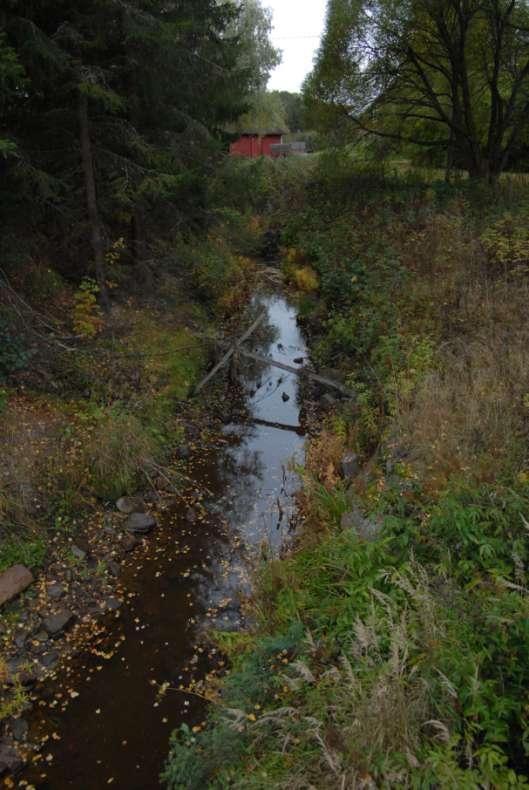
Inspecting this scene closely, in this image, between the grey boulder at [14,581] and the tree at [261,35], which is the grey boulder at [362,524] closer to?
the grey boulder at [14,581]

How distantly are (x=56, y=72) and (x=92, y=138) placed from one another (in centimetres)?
176

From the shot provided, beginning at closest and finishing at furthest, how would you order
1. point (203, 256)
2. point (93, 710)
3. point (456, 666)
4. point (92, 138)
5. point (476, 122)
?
point (456, 666)
point (93, 710)
point (92, 138)
point (203, 256)
point (476, 122)

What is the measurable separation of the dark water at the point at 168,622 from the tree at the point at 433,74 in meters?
14.3

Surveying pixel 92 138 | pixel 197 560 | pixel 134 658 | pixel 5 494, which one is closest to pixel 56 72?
pixel 92 138

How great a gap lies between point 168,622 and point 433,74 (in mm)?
20448

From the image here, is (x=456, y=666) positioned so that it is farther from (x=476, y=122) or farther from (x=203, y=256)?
(x=476, y=122)

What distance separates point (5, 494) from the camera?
24.1ft

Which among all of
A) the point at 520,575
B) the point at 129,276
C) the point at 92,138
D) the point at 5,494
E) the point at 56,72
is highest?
the point at 56,72

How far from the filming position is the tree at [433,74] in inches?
672

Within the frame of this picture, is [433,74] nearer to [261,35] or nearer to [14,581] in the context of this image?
[14,581]

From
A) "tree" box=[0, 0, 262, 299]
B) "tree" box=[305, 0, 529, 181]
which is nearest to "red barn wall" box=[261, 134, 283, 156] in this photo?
"tree" box=[305, 0, 529, 181]

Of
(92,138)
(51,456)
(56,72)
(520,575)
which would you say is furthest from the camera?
(92,138)

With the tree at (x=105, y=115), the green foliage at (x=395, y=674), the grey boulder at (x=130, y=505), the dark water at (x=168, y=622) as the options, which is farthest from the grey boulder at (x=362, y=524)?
the tree at (x=105, y=115)

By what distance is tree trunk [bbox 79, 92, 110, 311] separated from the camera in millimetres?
10461
